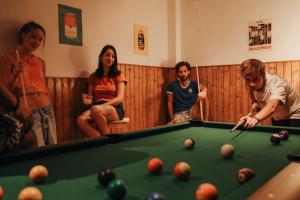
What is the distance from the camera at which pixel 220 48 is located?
4996 mm

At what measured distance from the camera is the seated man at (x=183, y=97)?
15.5 feet

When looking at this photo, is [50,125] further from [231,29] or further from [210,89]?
[231,29]

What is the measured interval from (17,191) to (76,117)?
2710 millimetres

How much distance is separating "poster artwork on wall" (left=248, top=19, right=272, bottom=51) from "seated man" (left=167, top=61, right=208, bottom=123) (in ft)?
3.30

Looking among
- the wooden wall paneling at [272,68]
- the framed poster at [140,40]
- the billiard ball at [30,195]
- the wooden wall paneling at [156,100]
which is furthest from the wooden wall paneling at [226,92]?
the billiard ball at [30,195]

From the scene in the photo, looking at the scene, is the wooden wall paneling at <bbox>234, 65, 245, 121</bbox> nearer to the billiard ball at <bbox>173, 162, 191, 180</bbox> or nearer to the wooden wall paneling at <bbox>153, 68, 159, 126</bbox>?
the wooden wall paneling at <bbox>153, 68, 159, 126</bbox>

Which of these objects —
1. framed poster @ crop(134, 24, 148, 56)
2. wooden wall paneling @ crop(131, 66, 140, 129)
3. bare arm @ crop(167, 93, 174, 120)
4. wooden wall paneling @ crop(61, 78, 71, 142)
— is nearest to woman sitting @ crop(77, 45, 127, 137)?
wooden wall paneling @ crop(61, 78, 71, 142)

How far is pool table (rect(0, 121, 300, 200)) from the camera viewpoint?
107 centimetres

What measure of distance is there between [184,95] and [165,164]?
3.31 metres

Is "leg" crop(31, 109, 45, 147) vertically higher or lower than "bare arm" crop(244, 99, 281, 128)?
lower

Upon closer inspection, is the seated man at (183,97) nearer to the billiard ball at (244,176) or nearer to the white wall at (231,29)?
the white wall at (231,29)

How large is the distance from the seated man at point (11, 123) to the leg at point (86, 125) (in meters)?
1.48

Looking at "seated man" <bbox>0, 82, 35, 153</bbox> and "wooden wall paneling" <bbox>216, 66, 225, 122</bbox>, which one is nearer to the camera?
"seated man" <bbox>0, 82, 35, 153</bbox>

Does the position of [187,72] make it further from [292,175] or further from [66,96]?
[292,175]
